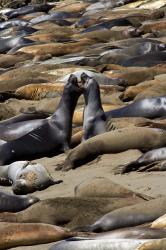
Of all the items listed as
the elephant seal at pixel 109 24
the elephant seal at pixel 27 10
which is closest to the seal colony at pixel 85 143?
the elephant seal at pixel 109 24

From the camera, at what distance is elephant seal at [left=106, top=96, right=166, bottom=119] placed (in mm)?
8586

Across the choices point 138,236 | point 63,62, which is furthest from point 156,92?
point 138,236

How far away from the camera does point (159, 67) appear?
36.7 ft

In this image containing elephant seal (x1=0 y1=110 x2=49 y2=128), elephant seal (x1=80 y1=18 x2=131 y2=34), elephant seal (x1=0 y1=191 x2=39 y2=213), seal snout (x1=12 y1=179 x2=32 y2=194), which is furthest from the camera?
elephant seal (x1=80 y1=18 x2=131 y2=34)

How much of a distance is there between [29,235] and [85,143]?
8.70 ft

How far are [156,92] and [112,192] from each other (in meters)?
3.96

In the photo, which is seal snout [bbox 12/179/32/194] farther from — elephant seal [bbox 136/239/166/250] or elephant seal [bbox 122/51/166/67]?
elephant seal [bbox 122/51/166/67]

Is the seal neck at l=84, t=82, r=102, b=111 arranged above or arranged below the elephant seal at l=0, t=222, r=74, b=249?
below

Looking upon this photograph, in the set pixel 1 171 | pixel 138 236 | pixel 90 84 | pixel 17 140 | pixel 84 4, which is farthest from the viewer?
pixel 84 4

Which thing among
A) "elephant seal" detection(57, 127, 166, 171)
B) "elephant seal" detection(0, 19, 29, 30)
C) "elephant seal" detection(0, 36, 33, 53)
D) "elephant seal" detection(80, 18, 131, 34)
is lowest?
"elephant seal" detection(0, 19, 29, 30)

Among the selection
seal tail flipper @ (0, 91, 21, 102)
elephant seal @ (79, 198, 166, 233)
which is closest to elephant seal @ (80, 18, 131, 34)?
seal tail flipper @ (0, 91, 21, 102)

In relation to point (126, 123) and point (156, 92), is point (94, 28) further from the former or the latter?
point (126, 123)

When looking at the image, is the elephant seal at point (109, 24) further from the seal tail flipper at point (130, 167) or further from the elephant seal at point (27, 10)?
the seal tail flipper at point (130, 167)

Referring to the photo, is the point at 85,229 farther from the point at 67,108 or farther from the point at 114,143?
the point at 67,108
